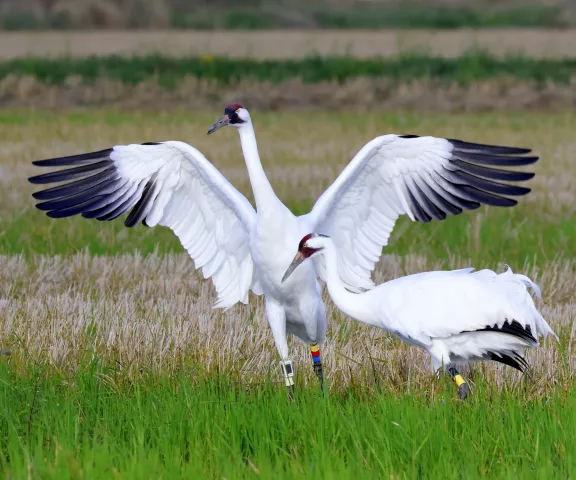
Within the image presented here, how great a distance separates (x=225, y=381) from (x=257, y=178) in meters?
1.07

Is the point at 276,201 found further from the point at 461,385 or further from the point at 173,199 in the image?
the point at 461,385

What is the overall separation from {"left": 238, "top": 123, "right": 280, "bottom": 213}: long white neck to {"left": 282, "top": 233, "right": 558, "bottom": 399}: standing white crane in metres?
0.38

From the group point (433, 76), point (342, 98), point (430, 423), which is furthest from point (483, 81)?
point (430, 423)

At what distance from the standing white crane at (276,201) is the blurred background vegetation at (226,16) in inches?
1316

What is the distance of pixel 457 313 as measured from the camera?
189 inches

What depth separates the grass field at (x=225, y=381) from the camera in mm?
3941

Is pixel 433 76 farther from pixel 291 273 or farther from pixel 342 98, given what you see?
pixel 291 273

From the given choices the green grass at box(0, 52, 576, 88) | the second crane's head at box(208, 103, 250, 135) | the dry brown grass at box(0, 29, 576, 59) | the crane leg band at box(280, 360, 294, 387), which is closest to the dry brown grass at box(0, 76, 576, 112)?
the green grass at box(0, 52, 576, 88)

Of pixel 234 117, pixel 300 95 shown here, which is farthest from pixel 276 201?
pixel 300 95

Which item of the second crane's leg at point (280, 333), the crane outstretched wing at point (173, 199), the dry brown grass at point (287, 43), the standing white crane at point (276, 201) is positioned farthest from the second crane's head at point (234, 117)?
the dry brown grass at point (287, 43)

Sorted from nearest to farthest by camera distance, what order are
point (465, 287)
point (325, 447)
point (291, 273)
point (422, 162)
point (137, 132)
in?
1. point (325, 447)
2. point (465, 287)
3. point (291, 273)
4. point (422, 162)
5. point (137, 132)

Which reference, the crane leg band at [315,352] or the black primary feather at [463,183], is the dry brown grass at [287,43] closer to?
the black primary feather at [463,183]

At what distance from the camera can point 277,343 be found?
18.2ft

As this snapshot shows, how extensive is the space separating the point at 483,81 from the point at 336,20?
18.6 metres
